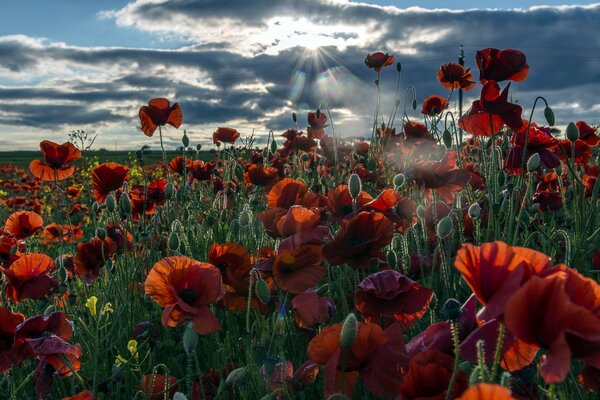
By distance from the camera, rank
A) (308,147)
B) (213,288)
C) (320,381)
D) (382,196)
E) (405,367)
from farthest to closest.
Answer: (308,147)
(382,196)
(320,381)
(213,288)
(405,367)

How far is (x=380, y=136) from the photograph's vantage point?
5781 mm

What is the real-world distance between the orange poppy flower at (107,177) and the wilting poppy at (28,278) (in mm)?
785

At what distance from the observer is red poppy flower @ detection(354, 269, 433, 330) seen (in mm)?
1538

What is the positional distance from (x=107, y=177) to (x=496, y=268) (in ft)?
8.61

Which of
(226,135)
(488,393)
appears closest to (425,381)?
(488,393)

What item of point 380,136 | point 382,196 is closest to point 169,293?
point 382,196

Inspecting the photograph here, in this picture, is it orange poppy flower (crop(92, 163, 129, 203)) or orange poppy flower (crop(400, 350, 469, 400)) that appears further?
orange poppy flower (crop(92, 163, 129, 203))

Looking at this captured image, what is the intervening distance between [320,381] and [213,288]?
54 centimetres

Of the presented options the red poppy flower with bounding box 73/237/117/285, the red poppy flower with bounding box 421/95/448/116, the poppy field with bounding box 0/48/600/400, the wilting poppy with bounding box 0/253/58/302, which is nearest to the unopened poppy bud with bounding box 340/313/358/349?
the poppy field with bounding box 0/48/600/400

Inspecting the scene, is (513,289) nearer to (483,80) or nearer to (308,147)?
(483,80)

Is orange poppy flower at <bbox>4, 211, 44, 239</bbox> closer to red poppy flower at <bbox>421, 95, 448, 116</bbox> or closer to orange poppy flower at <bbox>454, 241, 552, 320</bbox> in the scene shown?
red poppy flower at <bbox>421, 95, 448, 116</bbox>

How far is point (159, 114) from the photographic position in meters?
3.63

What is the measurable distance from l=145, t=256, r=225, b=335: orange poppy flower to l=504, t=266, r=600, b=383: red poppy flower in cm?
90

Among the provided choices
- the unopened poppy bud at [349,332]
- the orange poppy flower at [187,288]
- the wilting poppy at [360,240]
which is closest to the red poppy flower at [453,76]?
the wilting poppy at [360,240]
